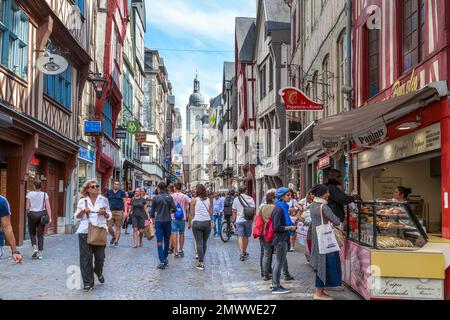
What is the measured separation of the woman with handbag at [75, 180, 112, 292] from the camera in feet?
28.2

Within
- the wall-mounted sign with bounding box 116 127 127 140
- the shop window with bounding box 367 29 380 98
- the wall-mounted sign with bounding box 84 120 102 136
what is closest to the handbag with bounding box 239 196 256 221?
the shop window with bounding box 367 29 380 98

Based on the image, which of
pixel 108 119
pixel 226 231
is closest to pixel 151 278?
pixel 226 231

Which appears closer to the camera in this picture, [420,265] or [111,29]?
[420,265]

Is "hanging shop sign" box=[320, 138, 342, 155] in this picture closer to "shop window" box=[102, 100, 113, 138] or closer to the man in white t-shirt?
the man in white t-shirt

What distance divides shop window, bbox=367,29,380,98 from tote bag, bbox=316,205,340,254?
6061 millimetres

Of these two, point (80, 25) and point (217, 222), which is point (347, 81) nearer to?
point (217, 222)

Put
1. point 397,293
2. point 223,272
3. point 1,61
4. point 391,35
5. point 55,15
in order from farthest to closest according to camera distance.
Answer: point 55,15 → point 1,61 → point 391,35 → point 223,272 → point 397,293

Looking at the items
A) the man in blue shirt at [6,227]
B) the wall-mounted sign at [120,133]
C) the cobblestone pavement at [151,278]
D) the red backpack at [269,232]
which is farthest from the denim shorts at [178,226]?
the wall-mounted sign at [120,133]

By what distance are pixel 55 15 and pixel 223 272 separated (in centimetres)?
971

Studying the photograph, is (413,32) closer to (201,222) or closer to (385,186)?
(385,186)

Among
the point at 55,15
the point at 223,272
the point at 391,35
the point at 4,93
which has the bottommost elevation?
the point at 223,272

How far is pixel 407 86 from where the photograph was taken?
34.3 feet

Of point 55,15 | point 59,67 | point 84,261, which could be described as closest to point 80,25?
point 55,15

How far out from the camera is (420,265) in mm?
7422
